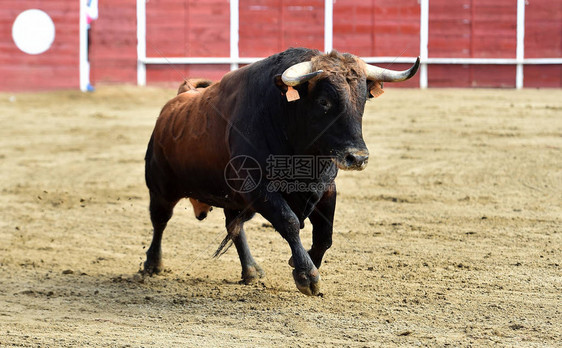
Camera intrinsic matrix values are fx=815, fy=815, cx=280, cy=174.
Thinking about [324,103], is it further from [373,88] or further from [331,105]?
[373,88]

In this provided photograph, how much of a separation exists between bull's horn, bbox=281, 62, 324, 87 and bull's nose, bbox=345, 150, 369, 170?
40 centimetres

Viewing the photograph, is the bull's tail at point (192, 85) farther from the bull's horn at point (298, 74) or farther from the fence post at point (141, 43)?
the fence post at point (141, 43)

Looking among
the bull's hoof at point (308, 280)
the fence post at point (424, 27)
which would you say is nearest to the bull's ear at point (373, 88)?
the bull's hoof at point (308, 280)

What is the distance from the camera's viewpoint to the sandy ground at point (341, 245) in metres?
3.60

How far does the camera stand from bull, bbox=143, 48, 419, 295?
3727mm

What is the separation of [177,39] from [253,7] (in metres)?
1.24

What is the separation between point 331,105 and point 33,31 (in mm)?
9451

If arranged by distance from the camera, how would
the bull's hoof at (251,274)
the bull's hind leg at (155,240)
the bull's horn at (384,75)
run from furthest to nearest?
the bull's hind leg at (155,240) → the bull's hoof at (251,274) → the bull's horn at (384,75)

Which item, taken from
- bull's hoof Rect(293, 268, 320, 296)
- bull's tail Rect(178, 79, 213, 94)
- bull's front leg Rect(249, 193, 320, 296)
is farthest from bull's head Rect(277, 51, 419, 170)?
bull's tail Rect(178, 79, 213, 94)

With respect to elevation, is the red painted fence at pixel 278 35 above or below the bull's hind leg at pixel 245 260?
above

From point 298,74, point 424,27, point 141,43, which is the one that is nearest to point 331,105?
point 298,74

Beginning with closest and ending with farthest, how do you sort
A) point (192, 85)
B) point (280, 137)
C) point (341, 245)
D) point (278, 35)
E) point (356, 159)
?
point (356, 159)
point (280, 137)
point (192, 85)
point (341, 245)
point (278, 35)

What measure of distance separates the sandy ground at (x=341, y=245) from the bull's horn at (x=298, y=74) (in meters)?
1.08

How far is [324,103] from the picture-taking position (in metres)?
3.77
